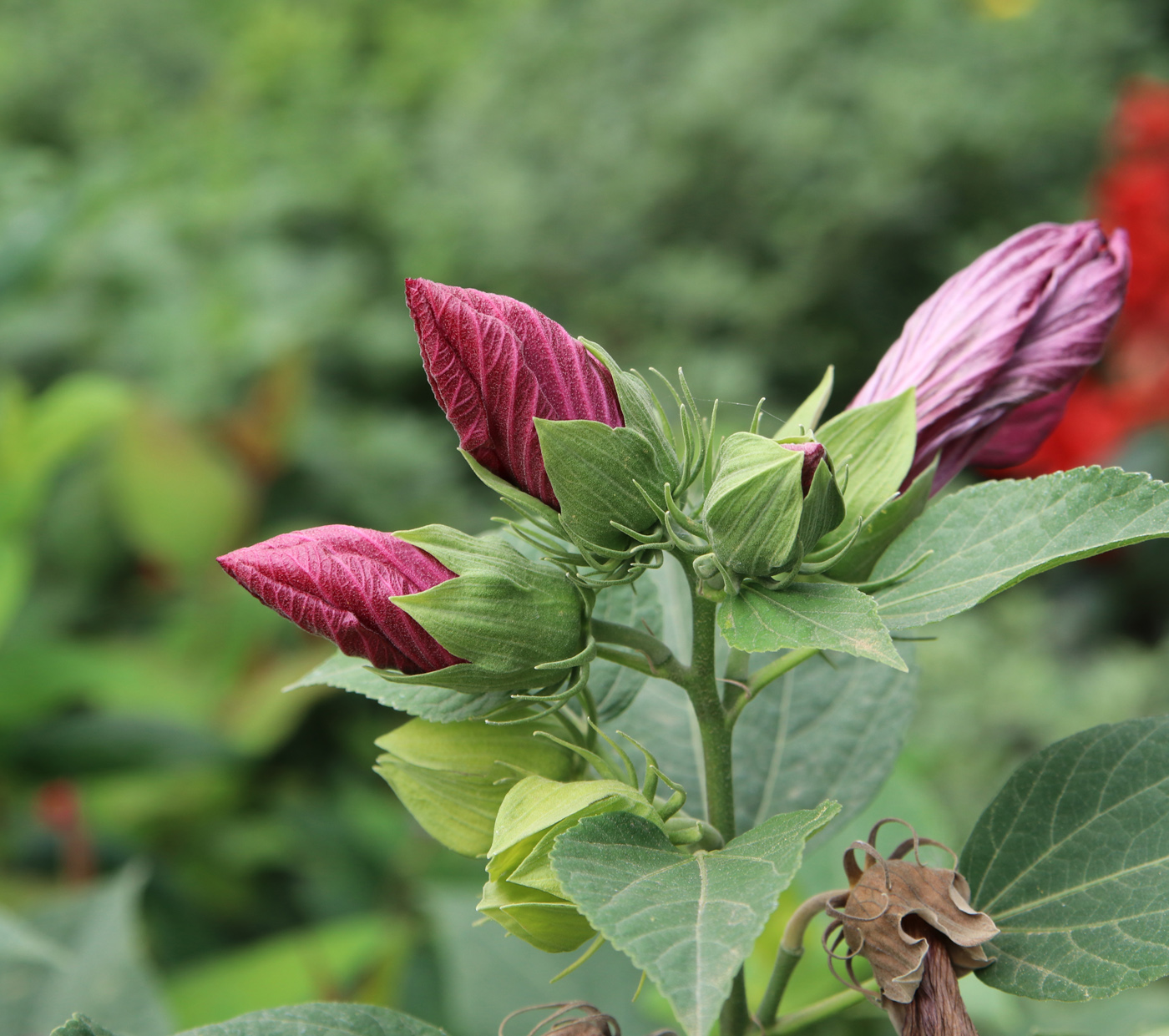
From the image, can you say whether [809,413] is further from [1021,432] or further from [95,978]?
[95,978]

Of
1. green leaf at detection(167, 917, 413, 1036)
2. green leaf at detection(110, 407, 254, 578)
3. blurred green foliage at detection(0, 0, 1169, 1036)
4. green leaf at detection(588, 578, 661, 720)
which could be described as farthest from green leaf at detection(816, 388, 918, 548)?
green leaf at detection(110, 407, 254, 578)

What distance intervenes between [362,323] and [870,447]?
6.86 feet

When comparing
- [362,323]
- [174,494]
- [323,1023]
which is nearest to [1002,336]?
[323,1023]

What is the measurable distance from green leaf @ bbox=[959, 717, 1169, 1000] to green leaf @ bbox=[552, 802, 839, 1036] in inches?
5.1

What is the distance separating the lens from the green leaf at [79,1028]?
1.31ft

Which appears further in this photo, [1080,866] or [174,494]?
[174,494]

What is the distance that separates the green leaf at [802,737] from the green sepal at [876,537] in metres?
0.13

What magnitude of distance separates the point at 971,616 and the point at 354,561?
2.01 metres

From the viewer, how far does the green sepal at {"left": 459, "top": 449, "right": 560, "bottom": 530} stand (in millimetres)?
439

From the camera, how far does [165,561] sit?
1693mm

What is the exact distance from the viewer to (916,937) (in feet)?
1.37

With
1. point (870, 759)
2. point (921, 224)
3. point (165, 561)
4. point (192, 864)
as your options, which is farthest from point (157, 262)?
point (870, 759)

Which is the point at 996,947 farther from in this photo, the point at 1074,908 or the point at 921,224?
the point at 921,224

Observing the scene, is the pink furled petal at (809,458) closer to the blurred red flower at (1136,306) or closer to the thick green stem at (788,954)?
the thick green stem at (788,954)
